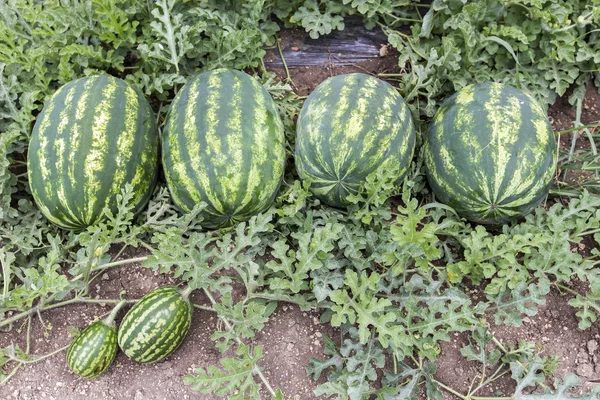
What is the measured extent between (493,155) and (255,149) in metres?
1.30

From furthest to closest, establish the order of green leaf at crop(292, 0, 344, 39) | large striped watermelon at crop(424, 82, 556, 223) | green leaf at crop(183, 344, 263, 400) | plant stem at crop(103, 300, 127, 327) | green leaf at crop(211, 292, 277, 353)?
green leaf at crop(292, 0, 344, 39), plant stem at crop(103, 300, 127, 327), large striped watermelon at crop(424, 82, 556, 223), green leaf at crop(211, 292, 277, 353), green leaf at crop(183, 344, 263, 400)

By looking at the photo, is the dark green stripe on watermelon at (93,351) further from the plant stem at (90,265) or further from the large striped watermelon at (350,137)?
the large striped watermelon at (350,137)

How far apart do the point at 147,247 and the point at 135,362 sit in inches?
26.6

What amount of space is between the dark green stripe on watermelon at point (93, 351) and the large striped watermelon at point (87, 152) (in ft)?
1.98

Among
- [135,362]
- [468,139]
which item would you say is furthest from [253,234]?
[468,139]

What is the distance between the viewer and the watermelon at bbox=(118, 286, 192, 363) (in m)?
2.60

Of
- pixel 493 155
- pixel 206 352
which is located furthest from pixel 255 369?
pixel 493 155

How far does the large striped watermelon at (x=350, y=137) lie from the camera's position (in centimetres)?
270

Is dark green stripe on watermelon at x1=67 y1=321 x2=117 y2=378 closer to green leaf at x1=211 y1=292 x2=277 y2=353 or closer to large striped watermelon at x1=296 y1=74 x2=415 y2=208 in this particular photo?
green leaf at x1=211 y1=292 x2=277 y2=353

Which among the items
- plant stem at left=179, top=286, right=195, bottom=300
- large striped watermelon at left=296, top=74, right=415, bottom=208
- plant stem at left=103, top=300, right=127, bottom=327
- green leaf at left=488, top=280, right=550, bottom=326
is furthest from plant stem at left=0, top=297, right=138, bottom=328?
green leaf at left=488, top=280, right=550, bottom=326

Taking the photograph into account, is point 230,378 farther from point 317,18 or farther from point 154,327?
point 317,18

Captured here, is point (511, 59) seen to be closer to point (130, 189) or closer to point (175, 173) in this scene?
point (175, 173)

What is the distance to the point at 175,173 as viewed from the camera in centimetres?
272

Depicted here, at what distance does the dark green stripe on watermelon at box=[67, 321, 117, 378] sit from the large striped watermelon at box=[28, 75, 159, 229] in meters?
0.60
